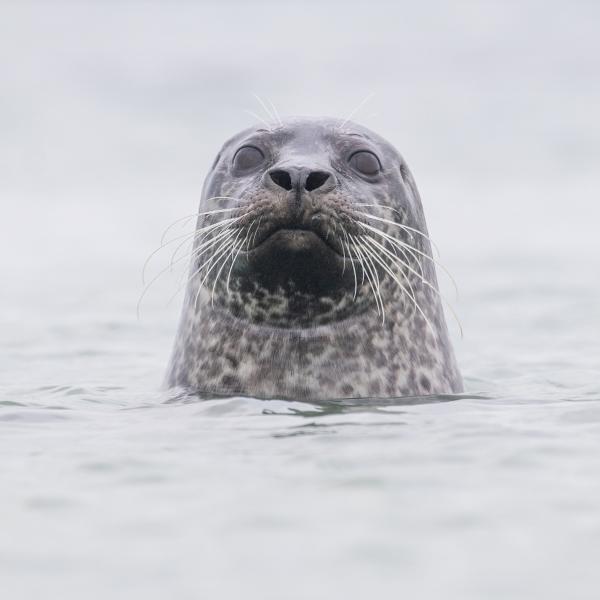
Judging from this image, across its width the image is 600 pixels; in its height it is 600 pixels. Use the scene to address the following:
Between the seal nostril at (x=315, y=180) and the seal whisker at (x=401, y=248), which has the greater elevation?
the seal nostril at (x=315, y=180)

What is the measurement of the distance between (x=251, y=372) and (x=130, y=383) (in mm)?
2082

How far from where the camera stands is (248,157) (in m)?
6.59

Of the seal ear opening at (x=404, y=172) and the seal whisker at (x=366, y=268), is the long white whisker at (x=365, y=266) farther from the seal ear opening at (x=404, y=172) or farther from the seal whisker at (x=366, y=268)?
the seal ear opening at (x=404, y=172)

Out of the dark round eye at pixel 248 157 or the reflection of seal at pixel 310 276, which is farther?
the dark round eye at pixel 248 157

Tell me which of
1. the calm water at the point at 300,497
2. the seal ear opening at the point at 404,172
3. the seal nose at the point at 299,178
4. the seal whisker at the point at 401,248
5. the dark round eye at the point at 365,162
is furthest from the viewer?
the seal ear opening at the point at 404,172

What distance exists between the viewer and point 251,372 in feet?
21.0

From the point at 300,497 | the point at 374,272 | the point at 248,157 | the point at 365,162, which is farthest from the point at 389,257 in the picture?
the point at 300,497

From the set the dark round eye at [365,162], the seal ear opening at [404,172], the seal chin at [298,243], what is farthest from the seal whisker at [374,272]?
the seal ear opening at [404,172]

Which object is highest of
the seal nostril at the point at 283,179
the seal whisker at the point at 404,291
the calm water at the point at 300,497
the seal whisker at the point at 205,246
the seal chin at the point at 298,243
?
the seal nostril at the point at 283,179

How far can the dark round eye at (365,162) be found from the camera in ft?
21.5

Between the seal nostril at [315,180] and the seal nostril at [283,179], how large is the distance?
7 cm

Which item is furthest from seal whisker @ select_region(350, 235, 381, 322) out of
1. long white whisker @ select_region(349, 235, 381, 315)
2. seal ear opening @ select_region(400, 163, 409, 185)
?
seal ear opening @ select_region(400, 163, 409, 185)

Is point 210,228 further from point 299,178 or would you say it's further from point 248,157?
point 299,178

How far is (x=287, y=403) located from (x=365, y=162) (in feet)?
3.74
